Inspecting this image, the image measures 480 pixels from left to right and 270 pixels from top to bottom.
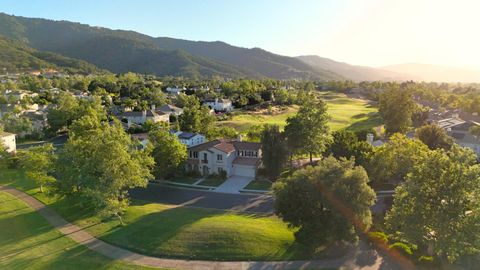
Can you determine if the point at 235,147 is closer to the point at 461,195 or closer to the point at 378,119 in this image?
the point at 461,195

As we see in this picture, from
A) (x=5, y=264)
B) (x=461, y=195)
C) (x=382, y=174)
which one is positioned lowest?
(x=5, y=264)

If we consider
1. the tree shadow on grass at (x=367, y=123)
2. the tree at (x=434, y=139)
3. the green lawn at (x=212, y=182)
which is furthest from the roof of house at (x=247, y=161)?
the tree shadow on grass at (x=367, y=123)

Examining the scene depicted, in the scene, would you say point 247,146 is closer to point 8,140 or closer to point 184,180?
point 184,180

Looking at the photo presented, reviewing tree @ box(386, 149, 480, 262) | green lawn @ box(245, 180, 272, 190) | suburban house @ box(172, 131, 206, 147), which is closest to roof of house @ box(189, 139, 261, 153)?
suburban house @ box(172, 131, 206, 147)

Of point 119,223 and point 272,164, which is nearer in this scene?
point 119,223

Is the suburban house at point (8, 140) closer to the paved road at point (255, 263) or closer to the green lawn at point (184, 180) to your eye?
the green lawn at point (184, 180)

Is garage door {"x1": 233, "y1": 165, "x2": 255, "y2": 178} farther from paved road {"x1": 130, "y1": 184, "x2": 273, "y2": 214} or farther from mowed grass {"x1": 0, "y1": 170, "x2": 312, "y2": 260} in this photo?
mowed grass {"x1": 0, "y1": 170, "x2": 312, "y2": 260}

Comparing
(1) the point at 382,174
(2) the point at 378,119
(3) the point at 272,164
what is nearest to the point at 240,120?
(2) the point at 378,119
